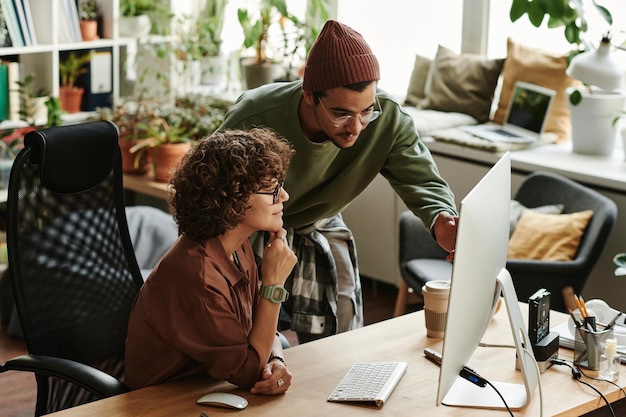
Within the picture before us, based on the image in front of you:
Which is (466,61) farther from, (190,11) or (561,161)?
(190,11)

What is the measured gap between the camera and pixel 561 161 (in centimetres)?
422

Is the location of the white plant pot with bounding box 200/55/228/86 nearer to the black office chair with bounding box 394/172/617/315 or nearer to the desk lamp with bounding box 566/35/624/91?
the black office chair with bounding box 394/172/617/315

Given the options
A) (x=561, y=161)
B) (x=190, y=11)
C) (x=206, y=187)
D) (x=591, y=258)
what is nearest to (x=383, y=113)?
(x=206, y=187)

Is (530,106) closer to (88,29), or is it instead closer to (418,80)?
(418,80)

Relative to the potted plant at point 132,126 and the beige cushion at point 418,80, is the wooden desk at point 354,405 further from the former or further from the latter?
the beige cushion at point 418,80

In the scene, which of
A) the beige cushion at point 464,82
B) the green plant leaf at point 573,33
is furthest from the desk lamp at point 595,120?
the green plant leaf at point 573,33

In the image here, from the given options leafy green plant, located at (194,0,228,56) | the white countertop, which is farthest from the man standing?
leafy green plant, located at (194,0,228,56)

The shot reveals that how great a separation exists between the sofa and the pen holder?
214 cm

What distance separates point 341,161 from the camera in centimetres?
269

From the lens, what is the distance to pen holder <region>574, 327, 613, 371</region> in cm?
224

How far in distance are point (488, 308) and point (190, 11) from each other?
427 centimetres

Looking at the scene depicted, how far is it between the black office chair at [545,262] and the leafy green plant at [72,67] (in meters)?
2.10

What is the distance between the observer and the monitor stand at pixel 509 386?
2.03 meters

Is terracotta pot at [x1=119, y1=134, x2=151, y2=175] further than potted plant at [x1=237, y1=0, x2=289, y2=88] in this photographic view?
No
